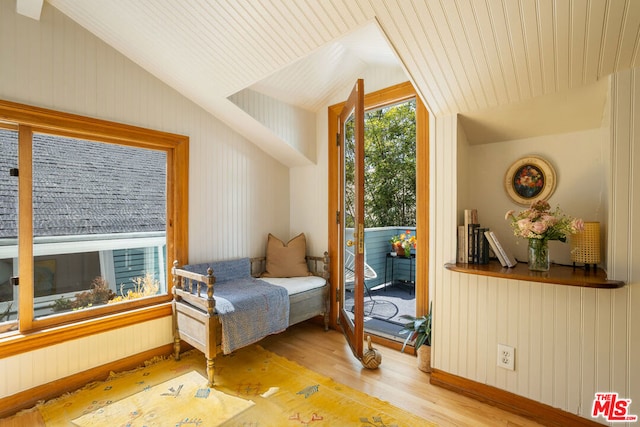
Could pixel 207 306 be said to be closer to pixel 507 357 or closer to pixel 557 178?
pixel 507 357

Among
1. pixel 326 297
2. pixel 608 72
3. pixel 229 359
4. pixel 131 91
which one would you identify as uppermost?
pixel 131 91

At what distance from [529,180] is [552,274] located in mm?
712

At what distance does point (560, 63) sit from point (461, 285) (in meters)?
1.36

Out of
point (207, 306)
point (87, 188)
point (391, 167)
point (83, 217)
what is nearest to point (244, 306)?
point (207, 306)

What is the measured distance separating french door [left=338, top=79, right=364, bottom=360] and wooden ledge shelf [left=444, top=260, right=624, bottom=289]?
695mm

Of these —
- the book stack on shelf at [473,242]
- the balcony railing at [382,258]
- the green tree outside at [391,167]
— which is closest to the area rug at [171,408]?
the book stack on shelf at [473,242]

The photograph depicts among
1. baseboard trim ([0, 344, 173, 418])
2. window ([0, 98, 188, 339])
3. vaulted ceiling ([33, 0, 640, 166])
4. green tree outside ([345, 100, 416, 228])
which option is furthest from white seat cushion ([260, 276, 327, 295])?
green tree outside ([345, 100, 416, 228])

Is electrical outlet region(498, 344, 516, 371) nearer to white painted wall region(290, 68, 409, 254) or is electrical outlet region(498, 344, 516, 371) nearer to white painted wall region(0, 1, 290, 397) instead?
white painted wall region(290, 68, 409, 254)

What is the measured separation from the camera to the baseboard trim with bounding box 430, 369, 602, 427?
5.53 ft

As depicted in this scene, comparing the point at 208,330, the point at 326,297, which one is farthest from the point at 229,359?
the point at 326,297

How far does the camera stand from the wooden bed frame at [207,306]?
2156 mm

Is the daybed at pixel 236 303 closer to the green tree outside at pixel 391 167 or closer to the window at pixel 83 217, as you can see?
the window at pixel 83 217

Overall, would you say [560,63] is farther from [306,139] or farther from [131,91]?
[131,91]

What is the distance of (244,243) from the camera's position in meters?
3.20
